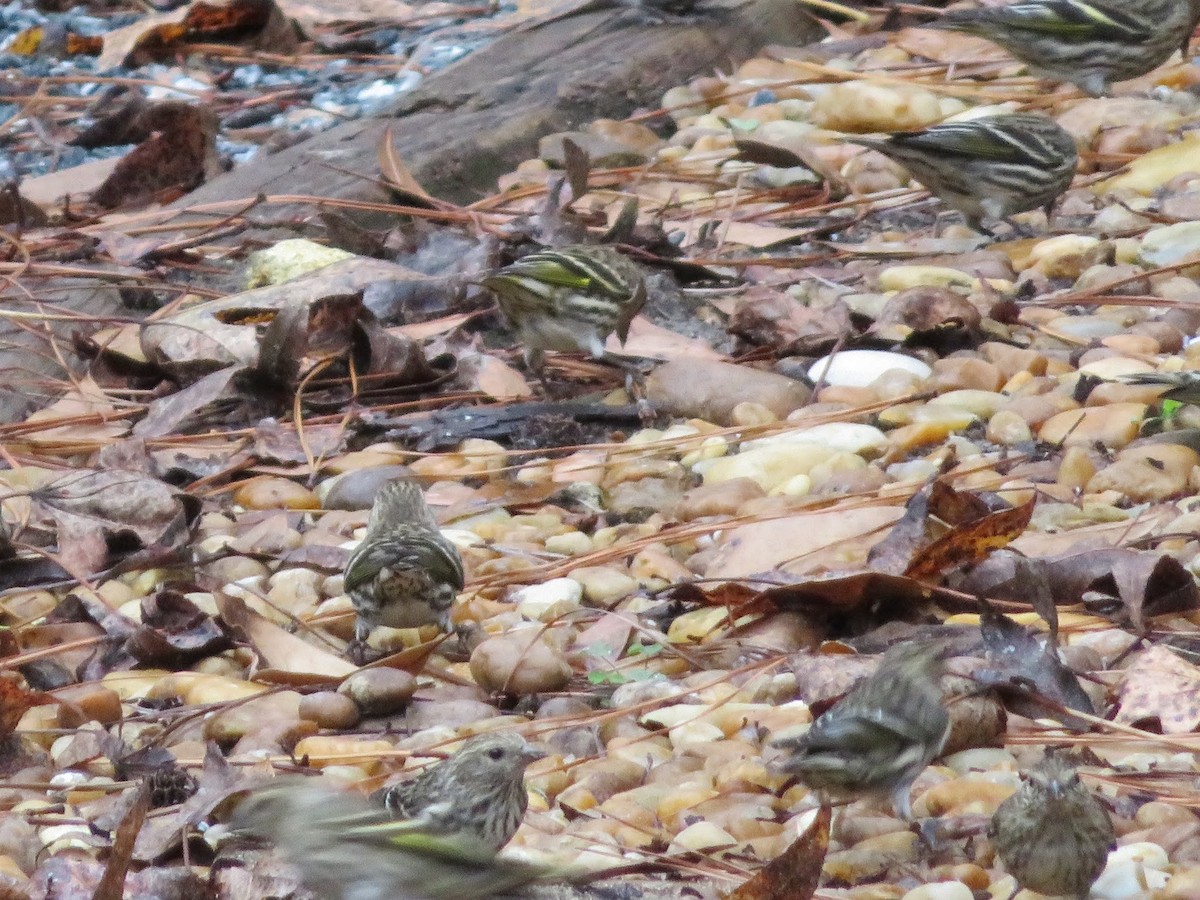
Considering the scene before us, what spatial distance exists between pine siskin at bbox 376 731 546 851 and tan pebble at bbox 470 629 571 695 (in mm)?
A: 573

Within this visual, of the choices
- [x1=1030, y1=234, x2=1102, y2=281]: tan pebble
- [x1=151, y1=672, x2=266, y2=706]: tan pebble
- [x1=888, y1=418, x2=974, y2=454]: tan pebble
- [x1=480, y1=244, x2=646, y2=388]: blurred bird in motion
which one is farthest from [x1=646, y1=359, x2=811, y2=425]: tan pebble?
[x1=151, y1=672, x2=266, y2=706]: tan pebble

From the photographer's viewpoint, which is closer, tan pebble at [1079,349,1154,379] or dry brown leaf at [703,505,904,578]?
dry brown leaf at [703,505,904,578]

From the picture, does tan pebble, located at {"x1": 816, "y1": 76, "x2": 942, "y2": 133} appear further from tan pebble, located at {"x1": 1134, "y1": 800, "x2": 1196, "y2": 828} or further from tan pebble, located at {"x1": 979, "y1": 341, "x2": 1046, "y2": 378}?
tan pebble, located at {"x1": 1134, "y1": 800, "x2": 1196, "y2": 828}

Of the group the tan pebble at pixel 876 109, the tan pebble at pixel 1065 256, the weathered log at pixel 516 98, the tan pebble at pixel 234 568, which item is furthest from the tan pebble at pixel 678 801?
the tan pebble at pixel 876 109

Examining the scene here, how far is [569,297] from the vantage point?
208 inches

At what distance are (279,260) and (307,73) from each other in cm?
366

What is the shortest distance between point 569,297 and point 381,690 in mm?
1927

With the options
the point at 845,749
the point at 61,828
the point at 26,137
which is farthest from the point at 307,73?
A: the point at 845,749

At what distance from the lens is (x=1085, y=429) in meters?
4.43

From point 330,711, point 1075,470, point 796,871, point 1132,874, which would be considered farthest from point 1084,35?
point 796,871

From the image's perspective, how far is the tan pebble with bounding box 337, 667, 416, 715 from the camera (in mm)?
3607

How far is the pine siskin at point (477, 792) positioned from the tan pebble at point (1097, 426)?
6.28 ft

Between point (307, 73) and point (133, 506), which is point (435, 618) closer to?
point (133, 506)

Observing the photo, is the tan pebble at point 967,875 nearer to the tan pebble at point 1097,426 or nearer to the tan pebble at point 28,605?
the tan pebble at point 1097,426
